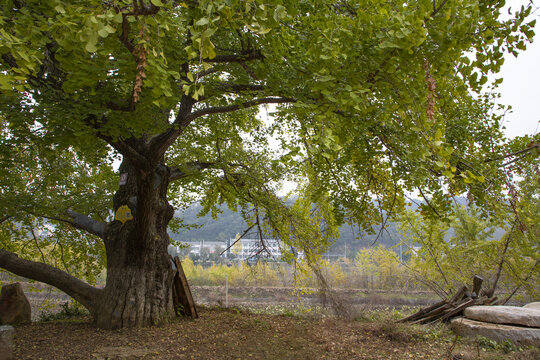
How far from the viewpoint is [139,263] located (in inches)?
235

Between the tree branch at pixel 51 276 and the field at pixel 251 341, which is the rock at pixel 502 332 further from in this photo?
the tree branch at pixel 51 276

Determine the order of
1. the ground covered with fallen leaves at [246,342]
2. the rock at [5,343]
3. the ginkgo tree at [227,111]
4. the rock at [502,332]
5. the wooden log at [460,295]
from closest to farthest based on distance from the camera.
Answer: the ginkgo tree at [227,111], the rock at [5,343], the ground covered with fallen leaves at [246,342], the rock at [502,332], the wooden log at [460,295]

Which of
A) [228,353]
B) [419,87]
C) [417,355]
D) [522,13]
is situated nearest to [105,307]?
[228,353]

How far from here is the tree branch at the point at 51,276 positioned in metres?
5.89

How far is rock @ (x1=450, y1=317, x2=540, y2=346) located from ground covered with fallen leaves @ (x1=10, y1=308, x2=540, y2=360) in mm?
334

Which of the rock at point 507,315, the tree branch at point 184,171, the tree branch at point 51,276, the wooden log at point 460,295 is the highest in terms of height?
the tree branch at point 184,171

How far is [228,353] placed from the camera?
15.8 feet

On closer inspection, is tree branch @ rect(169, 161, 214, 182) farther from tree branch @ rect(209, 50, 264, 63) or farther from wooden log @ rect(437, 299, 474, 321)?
wooden log @ rect(437, 299, 474, 321)

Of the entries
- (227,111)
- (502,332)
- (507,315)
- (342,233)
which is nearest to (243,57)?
(227,111)

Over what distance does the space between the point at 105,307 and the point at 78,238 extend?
290 cm

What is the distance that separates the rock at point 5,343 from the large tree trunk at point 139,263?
1.57 m

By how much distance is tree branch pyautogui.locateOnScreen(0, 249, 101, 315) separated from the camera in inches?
232

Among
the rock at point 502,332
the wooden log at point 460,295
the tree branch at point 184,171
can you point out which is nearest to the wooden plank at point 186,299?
the tree branch at point 184,171

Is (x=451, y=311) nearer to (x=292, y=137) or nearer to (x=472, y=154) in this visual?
(x=472, y=154)
